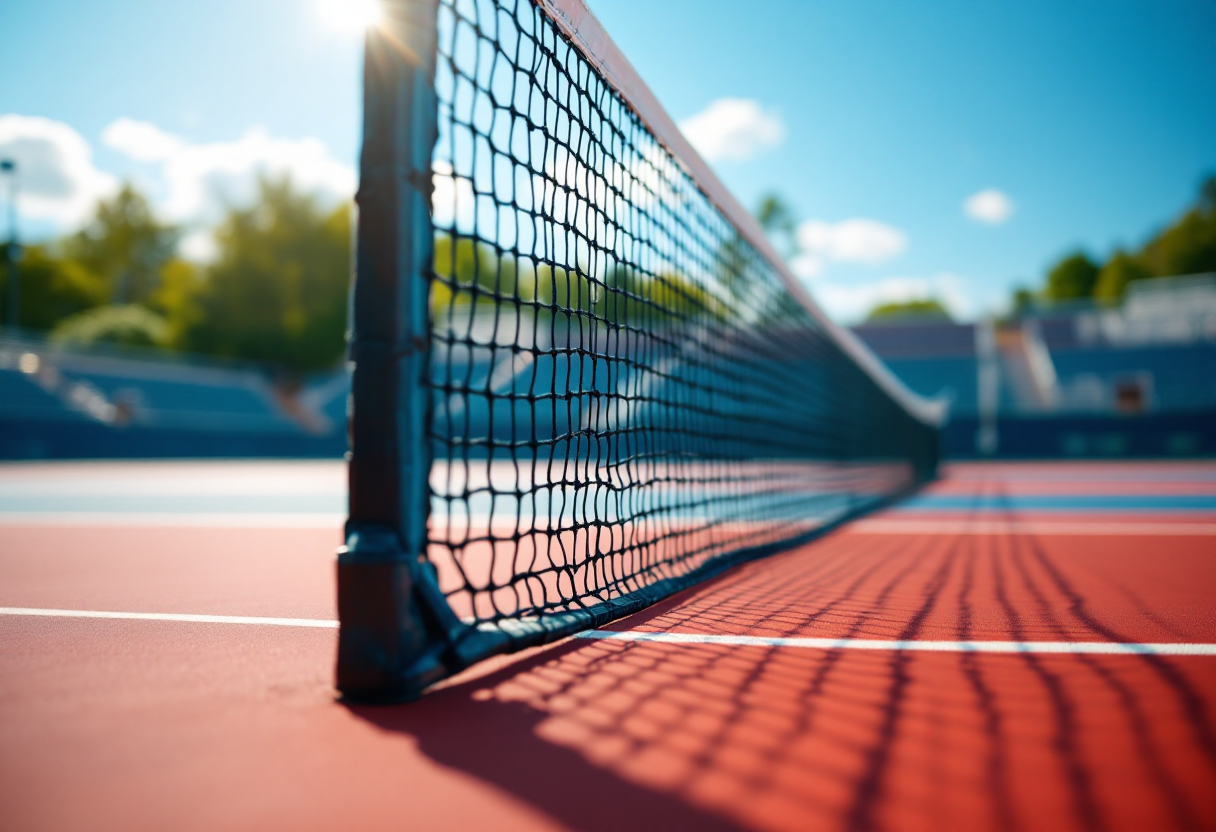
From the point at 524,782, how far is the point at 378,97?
1.15m

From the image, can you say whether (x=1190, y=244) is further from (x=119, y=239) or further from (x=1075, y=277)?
(x=119, y=239)

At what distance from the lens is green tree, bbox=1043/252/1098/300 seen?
193ft

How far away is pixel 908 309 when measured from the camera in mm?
65000

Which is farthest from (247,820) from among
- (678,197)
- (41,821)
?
(678,197)

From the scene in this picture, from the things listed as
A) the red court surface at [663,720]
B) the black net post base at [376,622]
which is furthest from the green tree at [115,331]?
the black net post base at [376,622]

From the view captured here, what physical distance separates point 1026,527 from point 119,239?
51172 mm

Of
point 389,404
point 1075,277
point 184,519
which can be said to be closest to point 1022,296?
point 1075,277

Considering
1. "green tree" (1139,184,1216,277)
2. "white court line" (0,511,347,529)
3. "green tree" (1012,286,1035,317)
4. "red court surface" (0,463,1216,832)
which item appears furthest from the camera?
"green tree" (1012,286,1035,317)

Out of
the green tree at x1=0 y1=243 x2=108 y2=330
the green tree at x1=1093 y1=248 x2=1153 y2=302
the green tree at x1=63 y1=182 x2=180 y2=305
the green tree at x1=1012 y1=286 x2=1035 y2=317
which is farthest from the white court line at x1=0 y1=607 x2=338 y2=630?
the green tree at x1=1012 y1=286 x2=1035 y2=317

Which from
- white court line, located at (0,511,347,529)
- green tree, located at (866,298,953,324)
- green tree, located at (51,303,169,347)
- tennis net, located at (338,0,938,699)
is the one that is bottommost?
white court line, located at (0,511,347,529)

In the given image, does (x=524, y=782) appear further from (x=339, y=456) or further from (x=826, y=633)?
(x=339, y=456)

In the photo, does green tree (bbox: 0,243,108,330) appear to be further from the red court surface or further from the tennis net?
the red court surface

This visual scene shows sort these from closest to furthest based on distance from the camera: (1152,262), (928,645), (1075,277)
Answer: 1. (928,645)
2. (1152,262)
3. (1075,277)

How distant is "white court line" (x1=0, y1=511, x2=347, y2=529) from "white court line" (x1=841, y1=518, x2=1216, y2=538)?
3.43m
